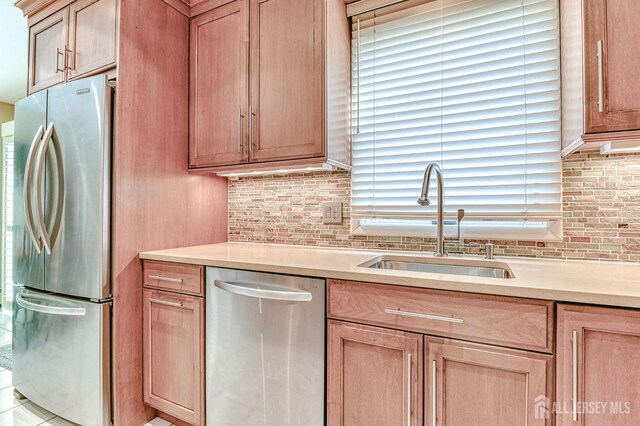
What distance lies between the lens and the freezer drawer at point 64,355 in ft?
5.60

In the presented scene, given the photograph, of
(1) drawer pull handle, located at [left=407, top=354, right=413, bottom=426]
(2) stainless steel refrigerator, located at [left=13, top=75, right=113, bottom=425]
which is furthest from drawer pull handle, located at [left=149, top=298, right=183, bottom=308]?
(1) drawer pull handle, located at [left=407, top=354, right=413, bottom=426]

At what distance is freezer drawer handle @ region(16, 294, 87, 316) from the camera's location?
5.65ft

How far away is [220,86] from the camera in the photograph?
78.9 inches

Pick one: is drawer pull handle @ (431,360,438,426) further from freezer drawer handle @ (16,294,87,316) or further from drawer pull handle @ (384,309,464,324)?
freezer drawer handle @ (16,294,87,316)

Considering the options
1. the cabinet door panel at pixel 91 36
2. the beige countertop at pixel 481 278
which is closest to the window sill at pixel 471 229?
the beige countertop at pixel 481 278

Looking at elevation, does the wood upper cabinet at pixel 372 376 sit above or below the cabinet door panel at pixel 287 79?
below

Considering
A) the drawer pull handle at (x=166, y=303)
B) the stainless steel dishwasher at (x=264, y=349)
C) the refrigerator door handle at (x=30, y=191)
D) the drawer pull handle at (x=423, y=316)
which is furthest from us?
the refrigerator door handle at (x=30, y=191)

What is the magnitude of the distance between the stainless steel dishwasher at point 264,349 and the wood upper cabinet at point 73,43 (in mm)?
1334

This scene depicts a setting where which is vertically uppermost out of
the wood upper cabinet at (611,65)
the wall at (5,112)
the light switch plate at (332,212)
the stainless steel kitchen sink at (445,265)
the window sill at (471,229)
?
the wall at (5,112)

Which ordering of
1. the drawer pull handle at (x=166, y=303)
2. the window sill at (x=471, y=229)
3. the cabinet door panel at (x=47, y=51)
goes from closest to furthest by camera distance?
the window sill at (x=471, y=229)
the drawer pull handle at (x=166, y=303)
the cabinet door panel at (x=47, y=51)

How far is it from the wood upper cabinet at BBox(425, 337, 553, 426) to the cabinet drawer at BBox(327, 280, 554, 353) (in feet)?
0.13

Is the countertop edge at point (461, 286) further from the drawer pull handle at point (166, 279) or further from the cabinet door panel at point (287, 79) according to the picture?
the cabinet door panel at point (287, 79)

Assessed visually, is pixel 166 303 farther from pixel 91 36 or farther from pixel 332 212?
pixel 91 36

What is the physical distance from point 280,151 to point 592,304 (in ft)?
4.71
